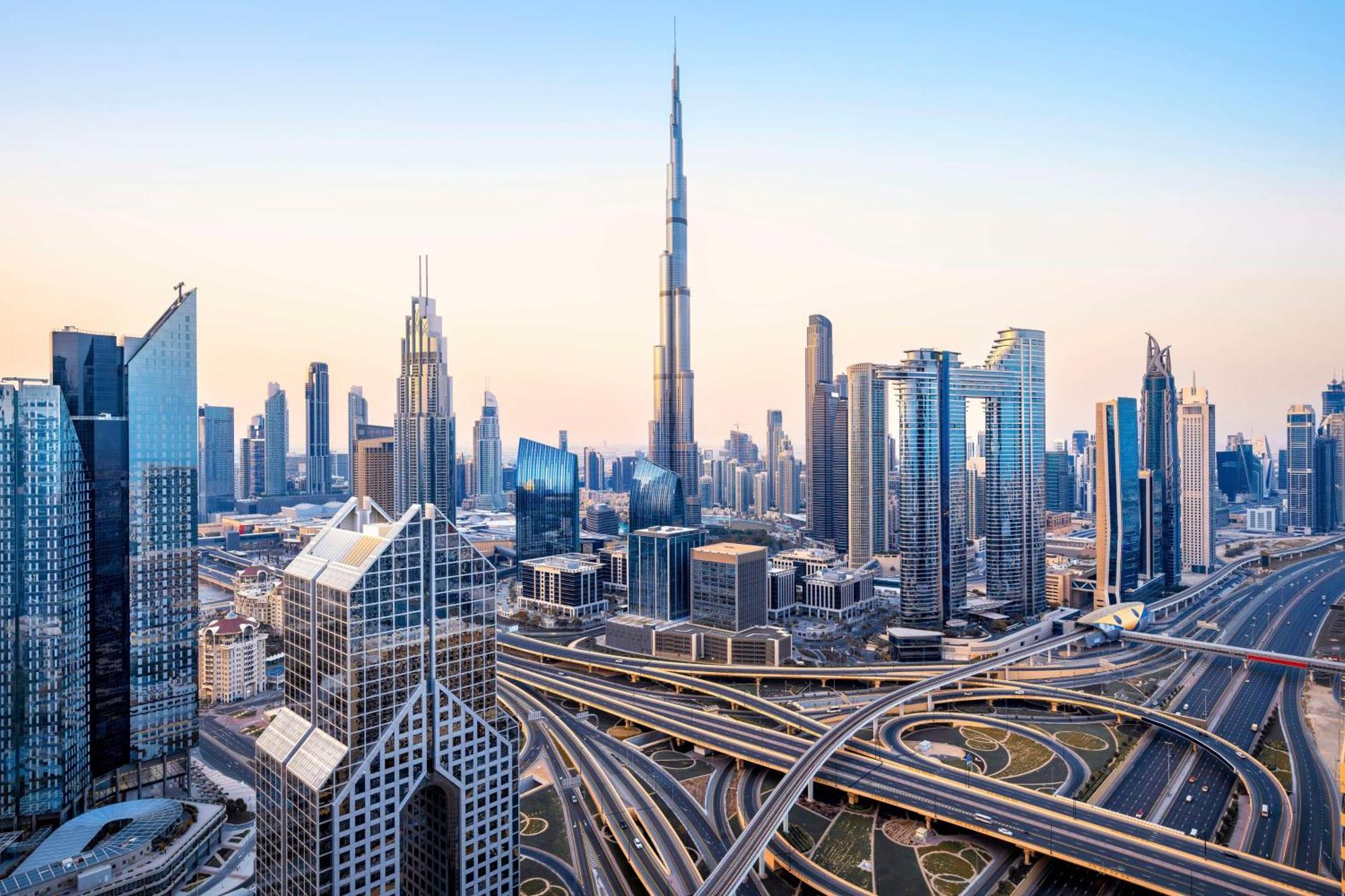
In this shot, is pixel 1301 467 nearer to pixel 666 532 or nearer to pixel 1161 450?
pixel 1161 450

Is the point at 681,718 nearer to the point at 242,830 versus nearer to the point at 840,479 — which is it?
the point at 242,830

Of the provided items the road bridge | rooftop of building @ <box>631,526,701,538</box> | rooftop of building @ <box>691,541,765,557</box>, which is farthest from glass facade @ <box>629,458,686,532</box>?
the road bridge

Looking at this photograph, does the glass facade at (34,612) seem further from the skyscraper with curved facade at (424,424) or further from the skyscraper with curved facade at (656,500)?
the skyscraper with curved facade at (424,424)

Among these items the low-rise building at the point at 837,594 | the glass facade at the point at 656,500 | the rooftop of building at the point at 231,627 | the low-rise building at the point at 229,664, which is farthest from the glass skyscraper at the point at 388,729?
the glass facade at the point at 656,500

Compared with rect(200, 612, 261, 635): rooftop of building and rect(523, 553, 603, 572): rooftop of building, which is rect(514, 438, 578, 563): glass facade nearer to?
rect(523, 553, 603, 572): rooftop of building

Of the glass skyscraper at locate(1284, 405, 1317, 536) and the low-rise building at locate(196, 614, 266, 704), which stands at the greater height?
the glass skyscraper at locate(1284, 405, 1317, 536)

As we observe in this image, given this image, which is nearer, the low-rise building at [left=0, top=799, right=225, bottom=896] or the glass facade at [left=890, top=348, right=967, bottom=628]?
the low-rise building at [left=0, top=799, right=225, bottom=896]
